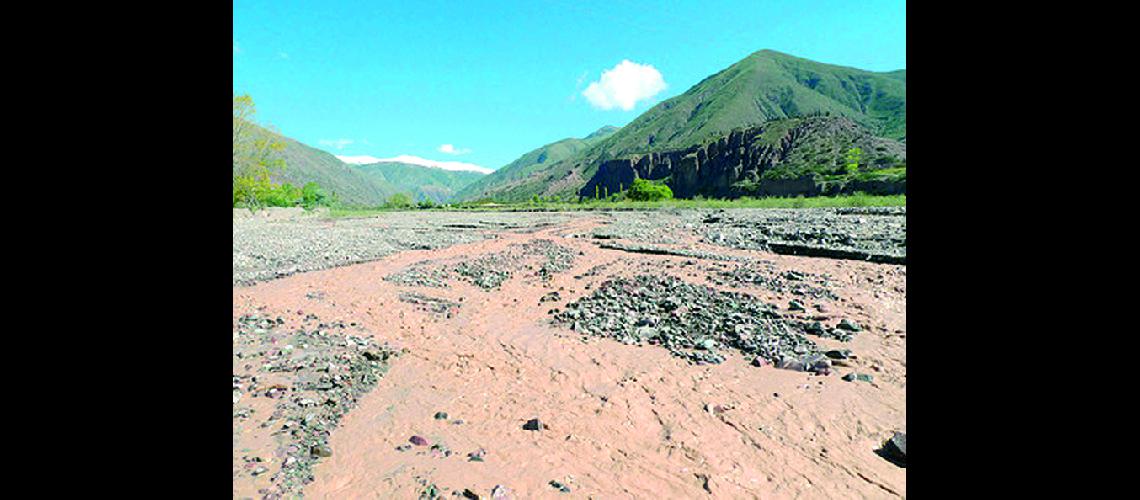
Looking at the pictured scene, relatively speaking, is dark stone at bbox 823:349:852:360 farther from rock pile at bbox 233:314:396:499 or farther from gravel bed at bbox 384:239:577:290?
gravel bed at bbox 384:239:577:290

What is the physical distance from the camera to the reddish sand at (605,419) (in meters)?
3.57

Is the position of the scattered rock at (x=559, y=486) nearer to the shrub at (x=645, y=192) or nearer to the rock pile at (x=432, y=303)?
the rock pile at (x=432, y=303)

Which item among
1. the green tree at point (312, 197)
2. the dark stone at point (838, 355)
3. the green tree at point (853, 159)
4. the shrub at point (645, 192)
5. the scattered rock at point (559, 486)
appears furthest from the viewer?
the green tree at point (312, 197)

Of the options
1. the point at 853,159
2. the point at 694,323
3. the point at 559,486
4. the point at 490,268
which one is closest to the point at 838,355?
the point at 694,323

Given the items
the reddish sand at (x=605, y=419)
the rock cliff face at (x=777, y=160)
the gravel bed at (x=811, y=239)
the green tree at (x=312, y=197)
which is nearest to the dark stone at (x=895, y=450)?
the reddish sand at (x=605, y=419)

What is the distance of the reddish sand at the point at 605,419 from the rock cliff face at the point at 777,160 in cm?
6099

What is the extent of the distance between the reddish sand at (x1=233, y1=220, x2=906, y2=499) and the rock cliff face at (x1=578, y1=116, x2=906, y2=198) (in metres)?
61.0

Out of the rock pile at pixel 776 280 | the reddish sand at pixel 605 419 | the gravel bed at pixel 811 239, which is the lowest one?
the reddish sand at pixel 605 419

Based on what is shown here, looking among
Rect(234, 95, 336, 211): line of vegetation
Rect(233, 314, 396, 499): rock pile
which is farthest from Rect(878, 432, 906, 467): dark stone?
Rect(234, 95, 336, 211): line of vegetation

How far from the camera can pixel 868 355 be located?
6148 mm

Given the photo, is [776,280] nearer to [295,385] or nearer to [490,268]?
[490,268]

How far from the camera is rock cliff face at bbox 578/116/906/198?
253 feet
